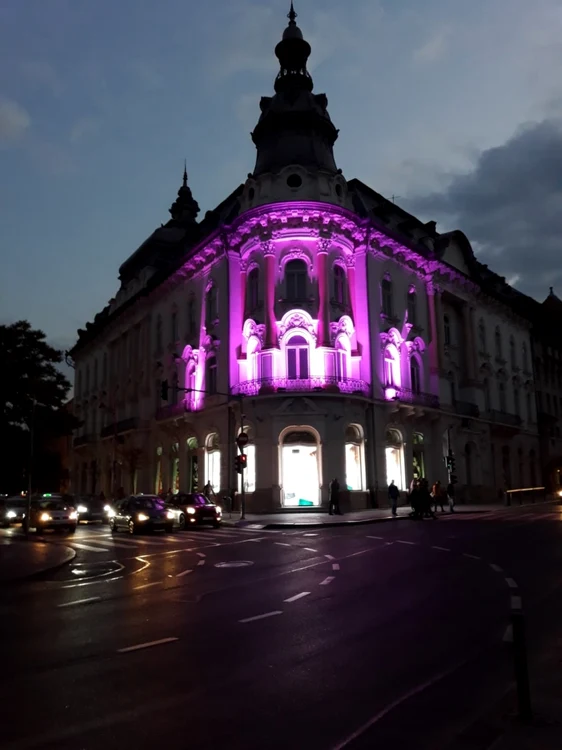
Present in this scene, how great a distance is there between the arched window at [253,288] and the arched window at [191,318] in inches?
256

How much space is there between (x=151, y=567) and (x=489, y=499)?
38250 millimetres

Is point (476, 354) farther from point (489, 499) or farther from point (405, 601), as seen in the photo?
point (405, 601)

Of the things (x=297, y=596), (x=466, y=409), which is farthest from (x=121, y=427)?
(x=297, y=596)

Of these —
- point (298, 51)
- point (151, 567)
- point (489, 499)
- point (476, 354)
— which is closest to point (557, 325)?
point (476, 354)

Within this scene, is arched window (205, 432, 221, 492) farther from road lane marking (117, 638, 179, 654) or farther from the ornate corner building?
road lane marking (117, 638, 179, 654)

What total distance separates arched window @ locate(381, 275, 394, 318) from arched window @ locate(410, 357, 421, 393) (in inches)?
156

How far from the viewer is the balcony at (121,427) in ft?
164

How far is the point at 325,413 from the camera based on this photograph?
3562cm

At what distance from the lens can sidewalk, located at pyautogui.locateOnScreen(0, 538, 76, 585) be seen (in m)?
13.6

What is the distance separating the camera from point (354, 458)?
124ft

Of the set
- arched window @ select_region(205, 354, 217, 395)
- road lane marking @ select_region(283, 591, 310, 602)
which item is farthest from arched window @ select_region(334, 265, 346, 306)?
road lane marking @ select_region(283, 591, 310, 602)

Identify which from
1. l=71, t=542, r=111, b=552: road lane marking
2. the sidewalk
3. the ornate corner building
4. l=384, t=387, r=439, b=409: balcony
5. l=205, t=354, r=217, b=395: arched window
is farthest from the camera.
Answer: l=205, t=354, r=217, b=395: arched window

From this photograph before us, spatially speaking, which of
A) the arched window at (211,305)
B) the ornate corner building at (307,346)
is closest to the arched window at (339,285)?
the ornate corner building at (307,346)

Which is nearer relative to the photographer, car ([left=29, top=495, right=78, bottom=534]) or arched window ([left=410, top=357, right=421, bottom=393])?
car ([left=29, top=495, right=78, bottom=534])
